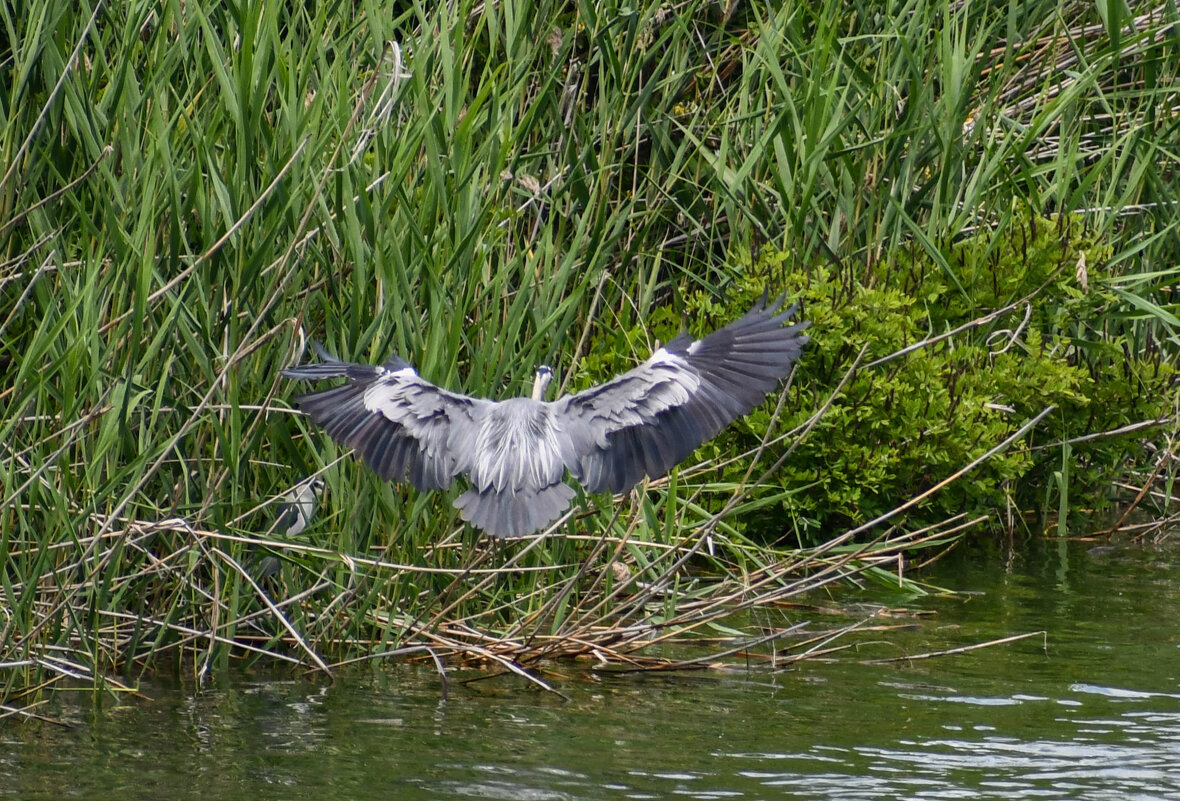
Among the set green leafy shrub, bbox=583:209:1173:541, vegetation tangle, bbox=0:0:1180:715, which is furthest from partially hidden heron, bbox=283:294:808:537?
green leafy shrub, bbox=583:209:1173:541

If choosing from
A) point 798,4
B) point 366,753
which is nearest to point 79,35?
point 366,753

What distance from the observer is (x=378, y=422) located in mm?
4707

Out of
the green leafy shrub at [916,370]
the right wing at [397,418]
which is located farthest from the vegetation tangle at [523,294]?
the right wing at [397,418]

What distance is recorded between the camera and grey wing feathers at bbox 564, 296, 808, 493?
16.1 ft

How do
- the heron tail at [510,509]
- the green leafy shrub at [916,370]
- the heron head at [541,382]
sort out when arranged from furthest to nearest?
the green leafy shrub at [916,370] < the heron head at [541,382] < the heron tail at [510,509]

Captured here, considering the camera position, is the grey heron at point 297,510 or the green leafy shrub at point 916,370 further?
the green leafy shrub at point 916,370

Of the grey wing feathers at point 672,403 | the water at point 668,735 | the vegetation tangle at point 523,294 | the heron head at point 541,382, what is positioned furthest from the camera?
the heron head at point 541,382

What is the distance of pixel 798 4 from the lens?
6418 millimetres

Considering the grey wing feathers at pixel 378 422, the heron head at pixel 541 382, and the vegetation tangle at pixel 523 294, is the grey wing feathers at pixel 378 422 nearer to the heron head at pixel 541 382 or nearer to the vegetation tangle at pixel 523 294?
the vegetation tangle at pixel 523 294

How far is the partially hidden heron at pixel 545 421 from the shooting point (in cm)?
474

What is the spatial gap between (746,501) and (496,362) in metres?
1.65

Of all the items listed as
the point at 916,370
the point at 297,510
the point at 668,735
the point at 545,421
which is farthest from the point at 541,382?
the point at 916,370

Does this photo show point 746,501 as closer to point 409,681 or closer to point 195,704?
point 409,681

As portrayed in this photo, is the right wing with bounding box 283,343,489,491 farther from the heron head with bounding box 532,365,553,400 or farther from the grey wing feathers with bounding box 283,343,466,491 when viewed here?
the heron head with bounding box 532,365,553,400
